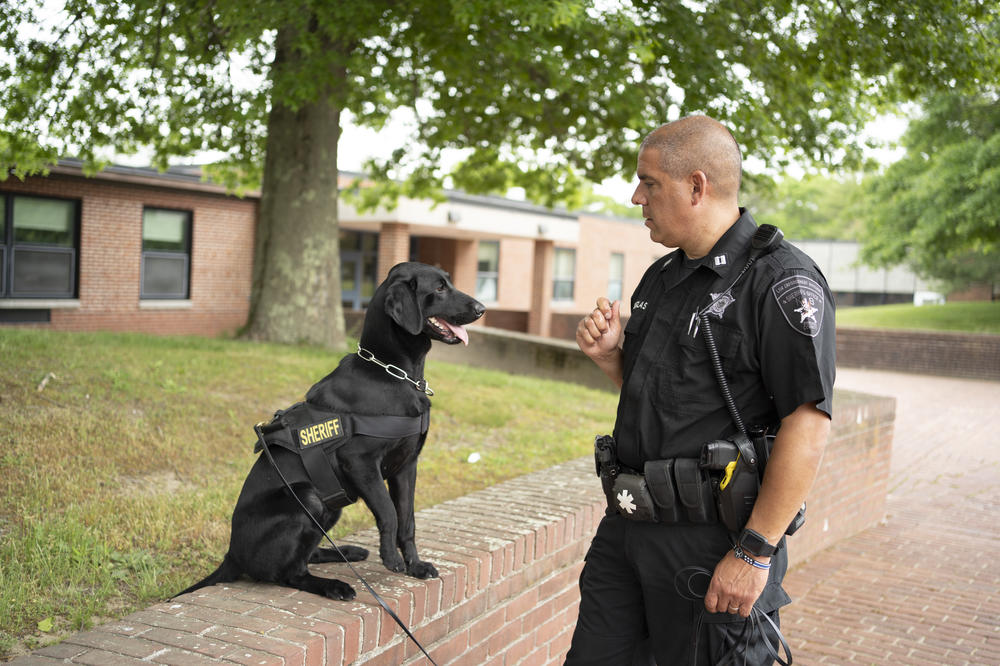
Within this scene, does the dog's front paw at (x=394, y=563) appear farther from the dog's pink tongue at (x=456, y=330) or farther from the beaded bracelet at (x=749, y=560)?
the beaded bracelet at (x=749, y=560)

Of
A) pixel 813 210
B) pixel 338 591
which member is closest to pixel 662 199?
pixel 338 591

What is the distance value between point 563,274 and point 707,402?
3145 cm

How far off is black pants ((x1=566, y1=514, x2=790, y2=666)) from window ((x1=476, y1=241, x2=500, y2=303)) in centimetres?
2706

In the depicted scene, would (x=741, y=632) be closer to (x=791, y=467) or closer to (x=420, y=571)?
(x=791, y=467)

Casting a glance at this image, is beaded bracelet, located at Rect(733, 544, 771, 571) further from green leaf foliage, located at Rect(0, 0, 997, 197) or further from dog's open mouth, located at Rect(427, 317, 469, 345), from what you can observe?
green leaf foliage, located at Rect(0, 0, 997, 197)

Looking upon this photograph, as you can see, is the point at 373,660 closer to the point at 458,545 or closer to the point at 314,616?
the point at 314,616

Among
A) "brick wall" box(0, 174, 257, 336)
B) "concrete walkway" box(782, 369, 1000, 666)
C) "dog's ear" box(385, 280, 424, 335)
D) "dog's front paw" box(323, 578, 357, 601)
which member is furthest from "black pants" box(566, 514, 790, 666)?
"brick wall" box(0, 174, 257, 336)

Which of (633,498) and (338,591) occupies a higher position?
(633,498)

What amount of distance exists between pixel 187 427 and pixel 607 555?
397 centimetres

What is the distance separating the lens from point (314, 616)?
270 cm

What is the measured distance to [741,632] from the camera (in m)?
2.36

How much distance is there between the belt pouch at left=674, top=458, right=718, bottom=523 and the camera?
2350 mm

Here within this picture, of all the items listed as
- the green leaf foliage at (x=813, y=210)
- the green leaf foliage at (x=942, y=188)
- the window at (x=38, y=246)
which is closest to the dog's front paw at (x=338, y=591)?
the window at (x=38, y=246)

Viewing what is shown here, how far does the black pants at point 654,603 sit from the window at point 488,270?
27064 mm
